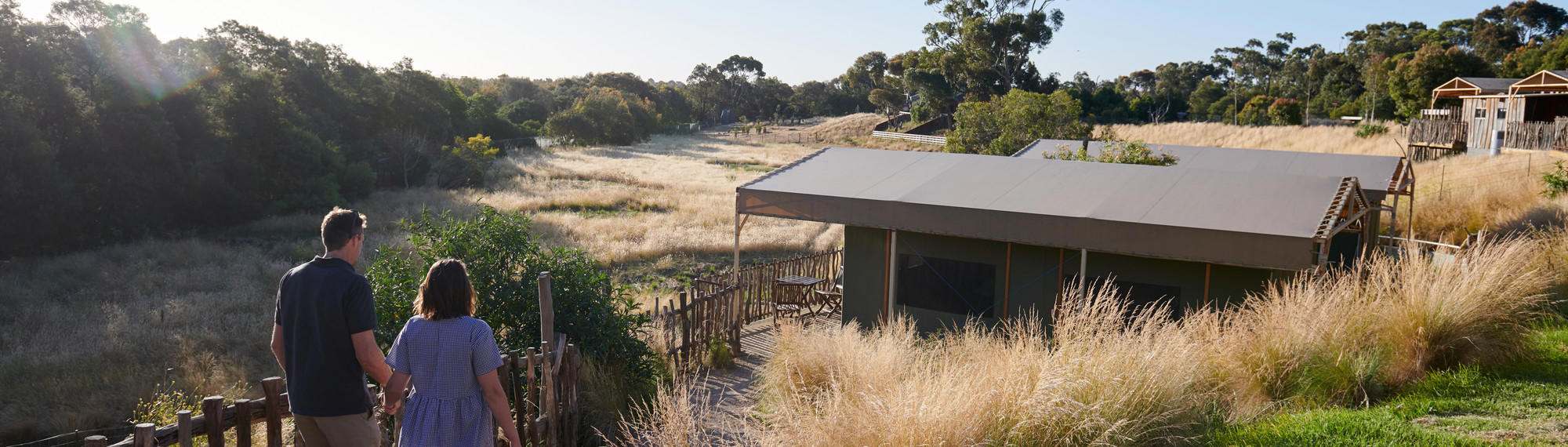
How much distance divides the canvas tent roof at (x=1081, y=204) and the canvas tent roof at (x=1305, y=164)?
2.84 meters

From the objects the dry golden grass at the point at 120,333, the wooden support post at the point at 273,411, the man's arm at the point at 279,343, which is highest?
the man's arm at the point at 279,343

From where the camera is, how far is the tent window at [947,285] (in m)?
9.91

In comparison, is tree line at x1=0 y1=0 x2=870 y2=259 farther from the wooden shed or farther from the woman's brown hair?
the wooden shed

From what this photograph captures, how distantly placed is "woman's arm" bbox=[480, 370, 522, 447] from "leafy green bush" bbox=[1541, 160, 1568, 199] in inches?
737

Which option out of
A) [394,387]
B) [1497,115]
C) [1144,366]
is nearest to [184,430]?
[394,387]

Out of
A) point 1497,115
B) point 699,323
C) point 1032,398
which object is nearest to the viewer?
A: point 1032,398

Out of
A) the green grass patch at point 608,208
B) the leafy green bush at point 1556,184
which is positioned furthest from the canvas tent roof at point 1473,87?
the green grass patch at point 608,208

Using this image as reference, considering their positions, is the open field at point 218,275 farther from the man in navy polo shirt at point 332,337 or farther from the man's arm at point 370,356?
the man's arm at point 370,356

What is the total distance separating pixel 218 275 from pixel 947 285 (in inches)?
527

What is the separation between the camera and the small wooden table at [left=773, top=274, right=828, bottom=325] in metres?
11.9

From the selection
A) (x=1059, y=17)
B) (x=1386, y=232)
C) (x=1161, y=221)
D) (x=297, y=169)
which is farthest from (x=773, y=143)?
(x=1161, y=221)

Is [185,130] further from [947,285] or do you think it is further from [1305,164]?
[1305,164]

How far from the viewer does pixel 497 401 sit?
3645 millimetres

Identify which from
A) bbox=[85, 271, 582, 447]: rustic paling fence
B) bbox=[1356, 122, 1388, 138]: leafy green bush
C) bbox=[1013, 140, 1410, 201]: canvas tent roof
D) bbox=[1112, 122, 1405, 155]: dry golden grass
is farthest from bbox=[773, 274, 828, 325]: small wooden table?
bbox=[1356, 122, 1388, 138]: leafy green bush
